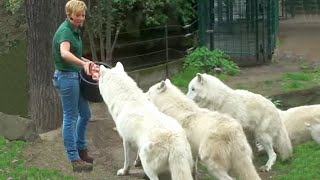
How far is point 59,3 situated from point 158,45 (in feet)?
19.8

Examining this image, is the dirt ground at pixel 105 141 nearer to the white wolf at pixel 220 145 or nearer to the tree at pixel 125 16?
the white wolf at pixel 220 145

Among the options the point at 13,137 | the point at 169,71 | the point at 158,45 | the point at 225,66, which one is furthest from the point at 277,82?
the point at 13,137

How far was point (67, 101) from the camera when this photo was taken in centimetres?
678

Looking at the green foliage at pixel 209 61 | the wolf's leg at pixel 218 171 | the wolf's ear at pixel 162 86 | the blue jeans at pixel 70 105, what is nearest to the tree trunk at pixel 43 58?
the blue jeans at pixel 70 105

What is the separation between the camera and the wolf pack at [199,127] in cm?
612

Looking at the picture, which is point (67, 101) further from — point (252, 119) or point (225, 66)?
point (225, 66)

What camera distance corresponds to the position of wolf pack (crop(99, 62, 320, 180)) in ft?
20.1

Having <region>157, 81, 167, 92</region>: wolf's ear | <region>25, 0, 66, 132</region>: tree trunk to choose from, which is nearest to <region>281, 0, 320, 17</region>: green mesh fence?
<region>25, 0, 66, 132</region>: tree trunk

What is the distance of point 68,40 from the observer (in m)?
6.61

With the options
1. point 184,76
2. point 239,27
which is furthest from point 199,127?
point 239,27

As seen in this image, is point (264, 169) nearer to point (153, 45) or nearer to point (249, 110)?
point (249, 110)

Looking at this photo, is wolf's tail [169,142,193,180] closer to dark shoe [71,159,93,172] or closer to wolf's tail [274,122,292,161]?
dark shoe [71,159,93,172]

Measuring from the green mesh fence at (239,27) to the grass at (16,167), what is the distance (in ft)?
25.3

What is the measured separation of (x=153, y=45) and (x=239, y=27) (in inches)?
89.1
